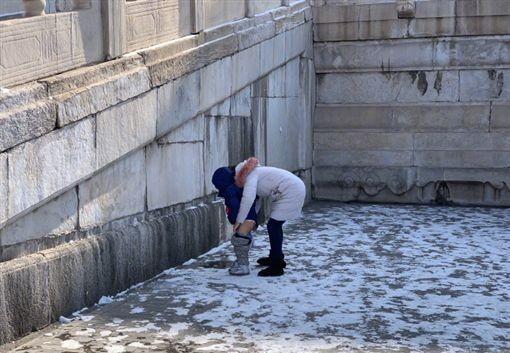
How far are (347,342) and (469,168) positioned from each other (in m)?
7.38

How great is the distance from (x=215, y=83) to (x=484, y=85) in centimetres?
518

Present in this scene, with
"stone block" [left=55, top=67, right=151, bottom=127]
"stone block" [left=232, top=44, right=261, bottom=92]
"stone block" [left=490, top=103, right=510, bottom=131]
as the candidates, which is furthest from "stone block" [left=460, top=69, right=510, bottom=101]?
"stone block" [left=55, top=67, right=151, bottom=127]

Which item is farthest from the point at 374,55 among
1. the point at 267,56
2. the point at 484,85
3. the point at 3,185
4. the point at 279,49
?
the point at 3,185

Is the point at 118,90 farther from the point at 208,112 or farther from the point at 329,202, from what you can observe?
the point at 329,202

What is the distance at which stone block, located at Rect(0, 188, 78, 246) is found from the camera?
503 centimetres

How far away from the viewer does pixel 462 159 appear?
11.8m

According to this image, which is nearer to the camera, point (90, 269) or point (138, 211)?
point (90, 269)

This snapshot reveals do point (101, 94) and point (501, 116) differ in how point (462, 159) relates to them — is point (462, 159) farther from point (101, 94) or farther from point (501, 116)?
point (101, 94)

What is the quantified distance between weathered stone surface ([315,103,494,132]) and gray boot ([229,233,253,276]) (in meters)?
5.61

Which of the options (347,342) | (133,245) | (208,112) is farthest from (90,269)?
(208,112)

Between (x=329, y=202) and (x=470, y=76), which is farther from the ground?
(x=470, y=76)

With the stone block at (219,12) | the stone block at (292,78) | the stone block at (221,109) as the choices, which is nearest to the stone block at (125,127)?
the stone block at (221,109)

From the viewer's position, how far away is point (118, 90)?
6.10m

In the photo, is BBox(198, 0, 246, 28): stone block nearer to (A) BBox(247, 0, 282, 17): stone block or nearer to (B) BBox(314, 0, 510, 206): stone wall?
(A) BBox(247, 0, 282, 17): stone block
